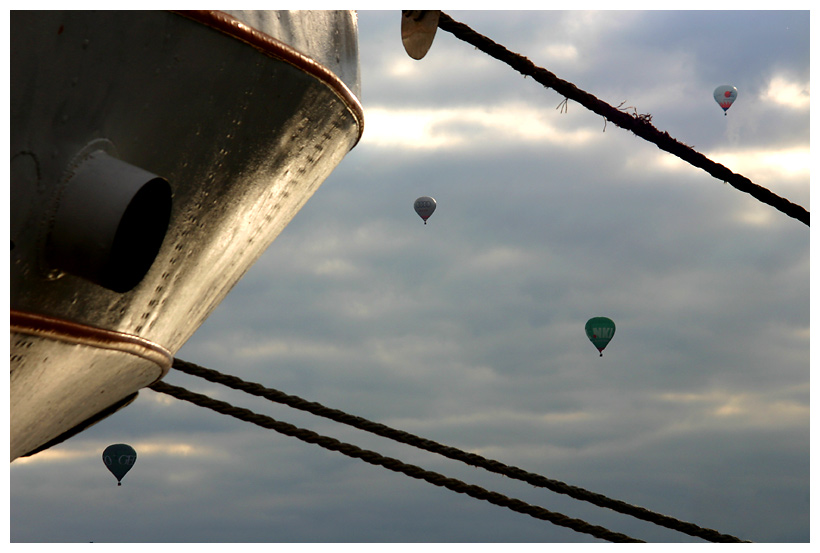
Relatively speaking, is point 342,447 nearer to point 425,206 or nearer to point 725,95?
point 425,206

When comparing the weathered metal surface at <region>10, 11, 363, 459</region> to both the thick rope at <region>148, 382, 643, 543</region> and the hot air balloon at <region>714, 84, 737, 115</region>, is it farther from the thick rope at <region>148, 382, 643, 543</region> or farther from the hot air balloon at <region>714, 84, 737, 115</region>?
the hot air balloon at <region>714, 84, 737, 115</region>

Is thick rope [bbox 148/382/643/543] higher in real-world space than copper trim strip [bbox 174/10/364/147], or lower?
lower

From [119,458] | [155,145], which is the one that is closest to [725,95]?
[119,458]

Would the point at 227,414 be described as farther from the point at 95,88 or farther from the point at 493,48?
the point at 493,48

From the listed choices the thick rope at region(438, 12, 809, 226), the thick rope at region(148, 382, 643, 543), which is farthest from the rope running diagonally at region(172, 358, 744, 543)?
the thick rope at region(438, 12, 809, 226)

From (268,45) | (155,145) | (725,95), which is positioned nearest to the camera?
(155,145)

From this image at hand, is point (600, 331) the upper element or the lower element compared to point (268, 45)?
upper
